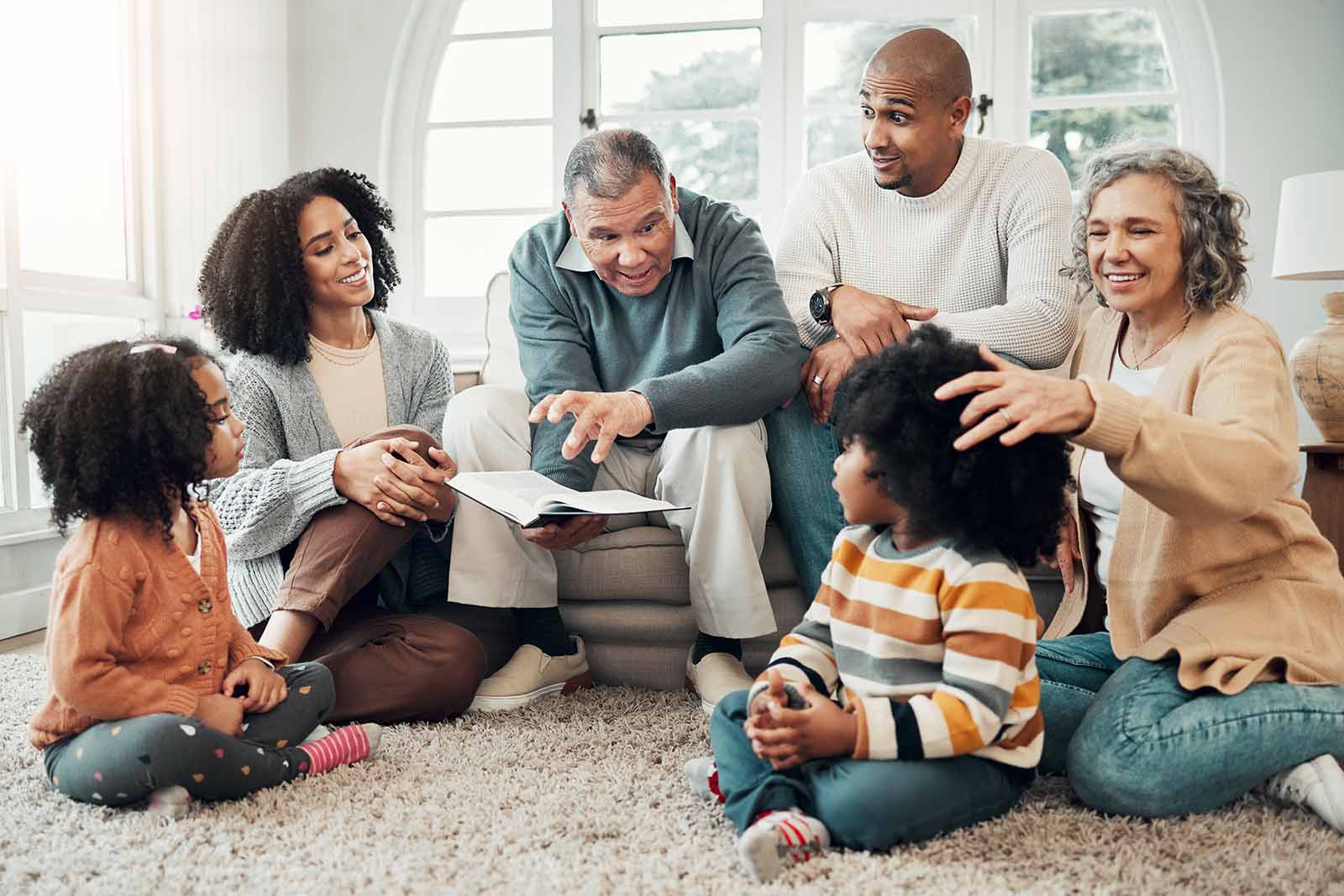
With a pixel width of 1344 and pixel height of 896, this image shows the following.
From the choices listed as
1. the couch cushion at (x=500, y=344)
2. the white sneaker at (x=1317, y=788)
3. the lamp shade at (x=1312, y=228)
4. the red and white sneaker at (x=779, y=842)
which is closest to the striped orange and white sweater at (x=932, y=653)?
the red and white sneaker at (x=779, y=842)

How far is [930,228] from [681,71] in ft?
7.12

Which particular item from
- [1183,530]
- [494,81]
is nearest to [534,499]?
[1183,530]

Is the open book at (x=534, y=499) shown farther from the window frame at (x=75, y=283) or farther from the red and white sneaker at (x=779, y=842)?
the window frame at (x=75, y=283)

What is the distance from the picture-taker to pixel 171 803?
1.40 metres

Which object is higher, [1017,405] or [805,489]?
[1017,405]

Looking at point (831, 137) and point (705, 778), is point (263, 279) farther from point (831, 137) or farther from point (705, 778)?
point (831, 137)

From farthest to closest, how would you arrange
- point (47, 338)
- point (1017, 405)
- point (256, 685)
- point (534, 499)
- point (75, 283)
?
1. point (75, 283)
2. point (47, 338)
3. point (534, 499)
4. point (256, 685)
5. point (1017, 405)

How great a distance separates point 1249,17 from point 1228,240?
2712 millimetres

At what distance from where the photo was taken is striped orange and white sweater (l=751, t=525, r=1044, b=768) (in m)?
1.23

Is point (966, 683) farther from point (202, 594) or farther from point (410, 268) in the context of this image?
point (410, 268)

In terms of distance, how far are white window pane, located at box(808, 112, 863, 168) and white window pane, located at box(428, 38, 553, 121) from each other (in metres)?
1.01

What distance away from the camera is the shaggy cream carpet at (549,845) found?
1211mm

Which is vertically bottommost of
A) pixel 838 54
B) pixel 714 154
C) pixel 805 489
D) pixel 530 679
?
pixel 530 679

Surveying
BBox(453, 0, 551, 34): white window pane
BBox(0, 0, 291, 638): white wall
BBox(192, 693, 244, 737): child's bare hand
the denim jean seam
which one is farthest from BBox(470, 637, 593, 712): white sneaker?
BBox(453, 0, 551, 34): white window pane
